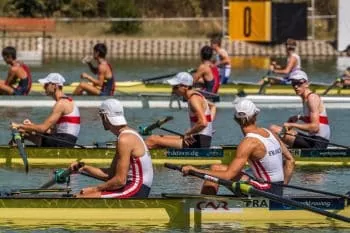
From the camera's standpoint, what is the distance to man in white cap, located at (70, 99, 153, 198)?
13.6 metres

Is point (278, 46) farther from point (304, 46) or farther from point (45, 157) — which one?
point (45, 157)

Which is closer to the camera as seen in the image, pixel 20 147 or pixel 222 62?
pixel 20 147

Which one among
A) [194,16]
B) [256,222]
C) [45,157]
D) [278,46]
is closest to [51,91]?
[45,157]

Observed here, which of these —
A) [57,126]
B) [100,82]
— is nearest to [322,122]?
[57,126]

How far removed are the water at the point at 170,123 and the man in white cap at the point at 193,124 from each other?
452 millimetres

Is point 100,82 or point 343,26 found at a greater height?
point 100,82

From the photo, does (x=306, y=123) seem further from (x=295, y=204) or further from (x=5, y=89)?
(x=5, y=89)

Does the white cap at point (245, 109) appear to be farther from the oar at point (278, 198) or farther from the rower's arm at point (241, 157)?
the oar at point (278, 198)

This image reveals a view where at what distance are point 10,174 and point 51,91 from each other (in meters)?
1.59

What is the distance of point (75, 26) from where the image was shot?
5147 centimetres

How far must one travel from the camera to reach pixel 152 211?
45.7 feet

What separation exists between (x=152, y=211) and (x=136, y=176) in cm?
44

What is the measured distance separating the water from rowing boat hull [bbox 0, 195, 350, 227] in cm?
10

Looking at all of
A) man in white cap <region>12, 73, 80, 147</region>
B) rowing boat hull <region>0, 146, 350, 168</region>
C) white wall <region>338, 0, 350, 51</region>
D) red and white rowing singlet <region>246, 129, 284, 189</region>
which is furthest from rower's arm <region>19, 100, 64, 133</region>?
white wall <region>338, 0, 350, 51</region>
